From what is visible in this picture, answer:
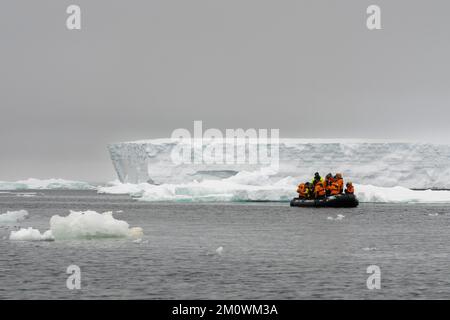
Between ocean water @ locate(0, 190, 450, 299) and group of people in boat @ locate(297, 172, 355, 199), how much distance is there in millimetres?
12727

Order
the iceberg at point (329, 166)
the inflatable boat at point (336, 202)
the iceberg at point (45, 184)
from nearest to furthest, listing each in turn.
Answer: the inflatable boat at point (336, 202) → the iceberg at point (329, 166) → the iceberg at point (45, 184)

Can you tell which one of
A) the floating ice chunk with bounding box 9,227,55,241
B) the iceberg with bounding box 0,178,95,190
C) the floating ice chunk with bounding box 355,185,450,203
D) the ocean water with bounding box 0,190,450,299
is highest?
the floating ice chunk with bounding box 9,227,55,241

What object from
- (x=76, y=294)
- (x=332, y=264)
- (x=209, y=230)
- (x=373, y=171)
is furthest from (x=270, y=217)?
(x=373, y=171)

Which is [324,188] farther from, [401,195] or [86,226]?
[86,226]

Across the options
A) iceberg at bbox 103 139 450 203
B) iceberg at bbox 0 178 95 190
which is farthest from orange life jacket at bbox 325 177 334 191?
iceberg at bbox 0 178 95 190

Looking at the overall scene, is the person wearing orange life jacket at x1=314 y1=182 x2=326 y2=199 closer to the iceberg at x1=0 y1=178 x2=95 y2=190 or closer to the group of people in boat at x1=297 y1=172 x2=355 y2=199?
the group of people in boat at x1=297 y1=172 x2=355 y2=199

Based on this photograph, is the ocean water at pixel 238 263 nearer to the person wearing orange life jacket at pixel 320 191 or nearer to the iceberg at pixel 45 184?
the person wearing orange life jacket at pixel 320 191

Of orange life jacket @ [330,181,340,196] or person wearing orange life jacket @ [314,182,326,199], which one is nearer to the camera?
orange life jacket @ [330,181,340,196]

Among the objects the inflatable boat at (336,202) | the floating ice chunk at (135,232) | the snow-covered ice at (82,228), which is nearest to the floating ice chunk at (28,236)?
the snow-covered ice at (82,228)

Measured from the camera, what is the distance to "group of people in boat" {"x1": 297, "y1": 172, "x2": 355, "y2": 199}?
4209 cm

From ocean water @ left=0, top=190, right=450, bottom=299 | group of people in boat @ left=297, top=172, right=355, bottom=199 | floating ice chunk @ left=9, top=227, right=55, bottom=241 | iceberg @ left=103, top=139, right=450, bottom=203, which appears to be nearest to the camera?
ocean water @ left=0, top=190, right=450, bottom=299

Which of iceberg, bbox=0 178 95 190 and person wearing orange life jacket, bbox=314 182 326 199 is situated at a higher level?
person wearing orange life jacket, bbox=314 182 326 199

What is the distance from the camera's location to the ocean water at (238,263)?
13.9m

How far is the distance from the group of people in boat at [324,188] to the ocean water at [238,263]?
501 inches
